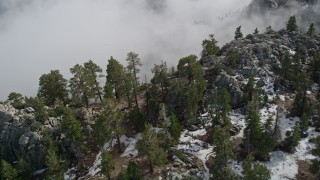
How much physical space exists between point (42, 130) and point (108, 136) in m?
16.8

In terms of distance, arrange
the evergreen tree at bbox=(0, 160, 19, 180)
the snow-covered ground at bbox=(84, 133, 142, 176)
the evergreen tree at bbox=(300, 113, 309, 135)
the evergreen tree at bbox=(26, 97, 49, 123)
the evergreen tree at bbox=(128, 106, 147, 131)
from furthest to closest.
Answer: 1. the evergreen tree at bbox=(128, 106, 147, 131)
2. the evergreen tree at bbox=(300, 113, 309, 135)
3. the evergreen tree at bbox=(26, 97, 49, 123)
4. the snow-covered ground at bbox=(84, 133, 142, 176)
5. the evergreen tree at bbox=(0, 160, 19, 180)

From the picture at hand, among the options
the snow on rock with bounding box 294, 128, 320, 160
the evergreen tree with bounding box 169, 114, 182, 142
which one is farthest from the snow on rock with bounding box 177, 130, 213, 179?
the snow on rock with bounding box 294, 128, 320, 160

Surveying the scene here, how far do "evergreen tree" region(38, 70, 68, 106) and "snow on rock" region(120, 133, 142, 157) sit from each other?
22.5 metres

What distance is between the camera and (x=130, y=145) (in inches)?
3770

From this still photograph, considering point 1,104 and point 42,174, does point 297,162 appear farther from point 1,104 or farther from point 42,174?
point 1,104

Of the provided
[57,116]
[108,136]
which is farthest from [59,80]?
[108,136]

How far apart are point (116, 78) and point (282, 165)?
162 ft

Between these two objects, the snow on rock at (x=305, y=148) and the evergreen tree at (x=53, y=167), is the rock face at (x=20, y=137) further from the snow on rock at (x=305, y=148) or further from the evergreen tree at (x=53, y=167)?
the snow on rock at (x=305, y=148)

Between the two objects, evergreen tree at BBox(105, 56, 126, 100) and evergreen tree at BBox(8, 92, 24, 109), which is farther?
evergreen tree at BBox(105, 56, 126, 100)

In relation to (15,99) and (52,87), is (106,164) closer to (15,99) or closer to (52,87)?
(52,87)

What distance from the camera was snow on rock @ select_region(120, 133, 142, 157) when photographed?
92.6 metres

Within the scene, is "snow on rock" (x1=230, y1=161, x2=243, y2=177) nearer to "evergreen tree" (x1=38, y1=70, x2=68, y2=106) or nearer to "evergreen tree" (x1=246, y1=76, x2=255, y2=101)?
"evergreen tree" (x1=246, y1=76, x2=255, y2=101)

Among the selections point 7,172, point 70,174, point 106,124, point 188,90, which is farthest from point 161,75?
point 7,172

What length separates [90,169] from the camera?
89.0 meters
